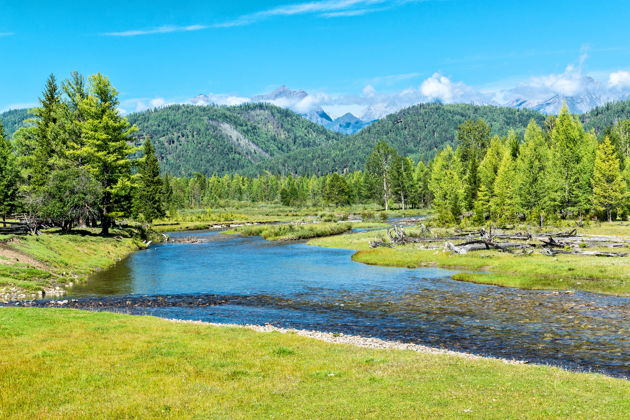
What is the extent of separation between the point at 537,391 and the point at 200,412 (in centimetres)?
1079

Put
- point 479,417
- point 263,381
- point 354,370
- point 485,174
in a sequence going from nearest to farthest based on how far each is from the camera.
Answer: point 479,417 → point 263,381 → point 354,370 → point 485,174

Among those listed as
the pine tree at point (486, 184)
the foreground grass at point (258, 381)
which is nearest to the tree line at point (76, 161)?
the foreground grass at point (258, 381)

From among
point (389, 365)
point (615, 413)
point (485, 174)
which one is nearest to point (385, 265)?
point (389, 365)

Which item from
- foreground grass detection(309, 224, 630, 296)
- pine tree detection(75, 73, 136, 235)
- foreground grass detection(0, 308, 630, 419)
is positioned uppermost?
pine tree detection(75, 73, 136, 235)

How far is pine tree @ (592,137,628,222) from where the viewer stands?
8800 centimetres

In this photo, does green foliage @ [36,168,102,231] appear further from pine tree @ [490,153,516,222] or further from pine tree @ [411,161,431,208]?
pine tree @ [411,161,431,208]

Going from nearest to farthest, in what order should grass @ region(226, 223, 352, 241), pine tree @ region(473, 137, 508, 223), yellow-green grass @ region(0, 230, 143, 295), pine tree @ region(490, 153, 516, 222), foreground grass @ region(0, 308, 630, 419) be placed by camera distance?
foreground grass @ region(0, 308, 630, 419) < yellow-green grass @ region(0, 230, 143, 295) < pine tree @ region(490, 153, 516, 222) < grass @ region(226, 223, 352, 241) < pine tree @ region(473, 137, 508, 223)

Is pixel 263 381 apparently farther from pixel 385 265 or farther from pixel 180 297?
pixel 385 265

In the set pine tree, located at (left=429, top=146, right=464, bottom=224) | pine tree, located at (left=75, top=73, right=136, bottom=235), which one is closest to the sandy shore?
pine tree, located at (left=75, top=73, right=136, bottom=235)

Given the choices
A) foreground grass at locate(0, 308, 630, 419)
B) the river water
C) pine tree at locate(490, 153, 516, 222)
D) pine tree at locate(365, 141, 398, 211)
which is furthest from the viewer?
pine tree at locate(365, 141, 398, 211)

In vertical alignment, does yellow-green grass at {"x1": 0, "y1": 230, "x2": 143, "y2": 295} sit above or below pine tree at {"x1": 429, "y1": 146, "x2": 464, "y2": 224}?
below

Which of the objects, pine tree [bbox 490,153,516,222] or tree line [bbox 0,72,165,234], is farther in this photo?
pine tree [bbox 490,153,516,222]

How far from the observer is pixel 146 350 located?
20.4m

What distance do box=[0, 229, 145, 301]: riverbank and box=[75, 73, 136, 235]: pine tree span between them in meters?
7.63
